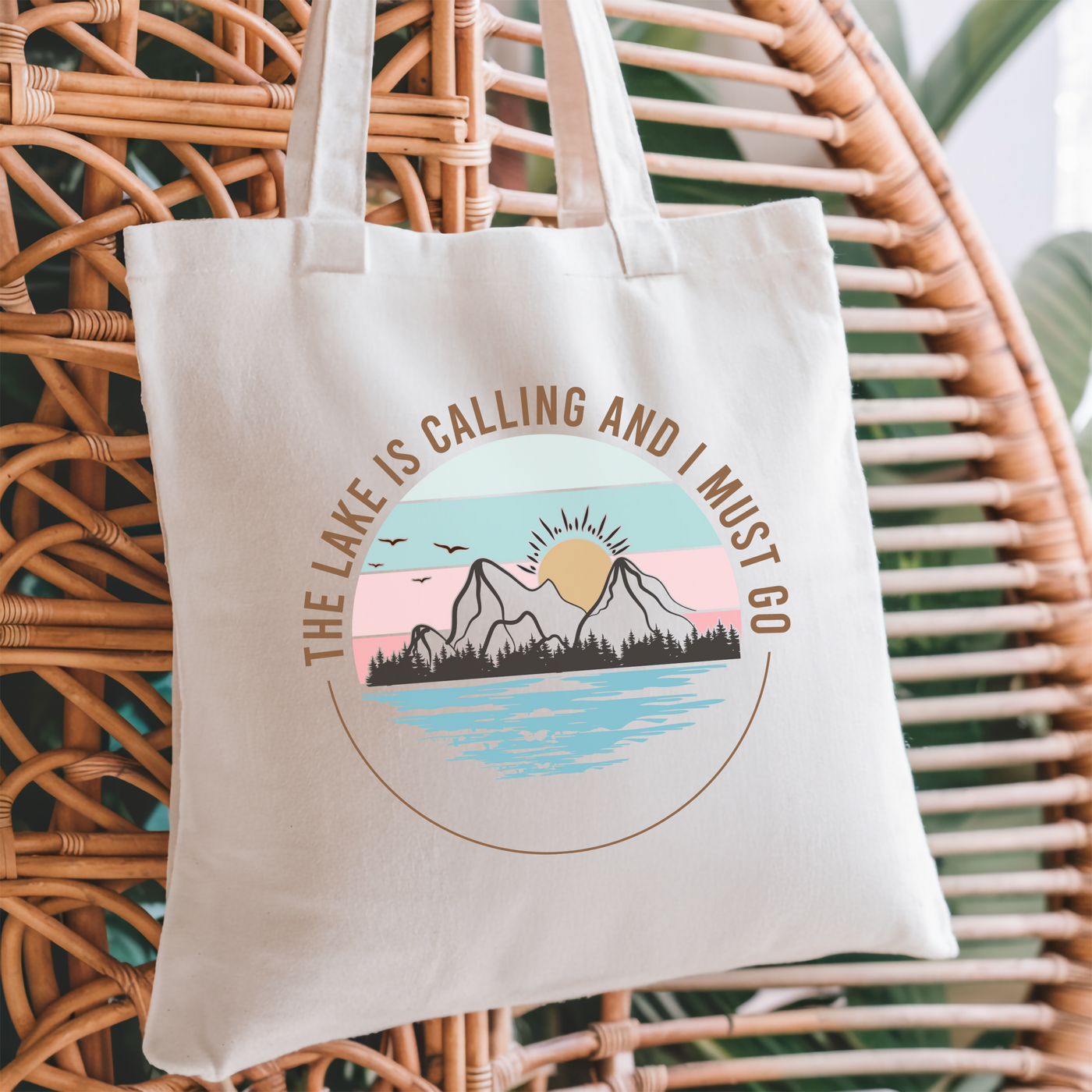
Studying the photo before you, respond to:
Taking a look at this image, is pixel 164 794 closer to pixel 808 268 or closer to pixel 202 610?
pixel 202 610

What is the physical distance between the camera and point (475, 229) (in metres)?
0.48

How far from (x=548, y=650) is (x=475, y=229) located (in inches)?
10.4

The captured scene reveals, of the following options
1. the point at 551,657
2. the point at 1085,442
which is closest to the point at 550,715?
the point at 551,657

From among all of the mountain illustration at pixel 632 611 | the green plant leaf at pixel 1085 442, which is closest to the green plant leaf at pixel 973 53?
the green plant leaf at pixel 1085 442

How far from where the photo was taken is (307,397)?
0.37 m

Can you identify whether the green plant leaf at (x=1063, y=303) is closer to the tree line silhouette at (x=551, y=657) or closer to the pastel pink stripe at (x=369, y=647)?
the tree line silhouette at (x=551, y=657)

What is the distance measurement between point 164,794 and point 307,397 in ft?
0.78

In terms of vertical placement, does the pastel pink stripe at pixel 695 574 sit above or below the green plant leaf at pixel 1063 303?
below

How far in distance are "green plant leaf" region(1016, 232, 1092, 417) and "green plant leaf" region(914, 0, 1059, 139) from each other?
14 centimetres

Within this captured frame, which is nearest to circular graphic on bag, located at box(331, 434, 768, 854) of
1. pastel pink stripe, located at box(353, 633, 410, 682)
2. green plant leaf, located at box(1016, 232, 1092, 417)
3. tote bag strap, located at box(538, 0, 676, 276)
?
pastel pink stripe, located at box(353, 633, 410, 682)

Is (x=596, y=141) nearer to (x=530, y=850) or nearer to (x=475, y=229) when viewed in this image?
(x=475, y=229)

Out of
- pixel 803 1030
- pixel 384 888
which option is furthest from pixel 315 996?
pixel 803 1030

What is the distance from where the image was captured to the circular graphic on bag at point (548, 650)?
36cm

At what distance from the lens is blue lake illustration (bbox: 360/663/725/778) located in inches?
14.3
